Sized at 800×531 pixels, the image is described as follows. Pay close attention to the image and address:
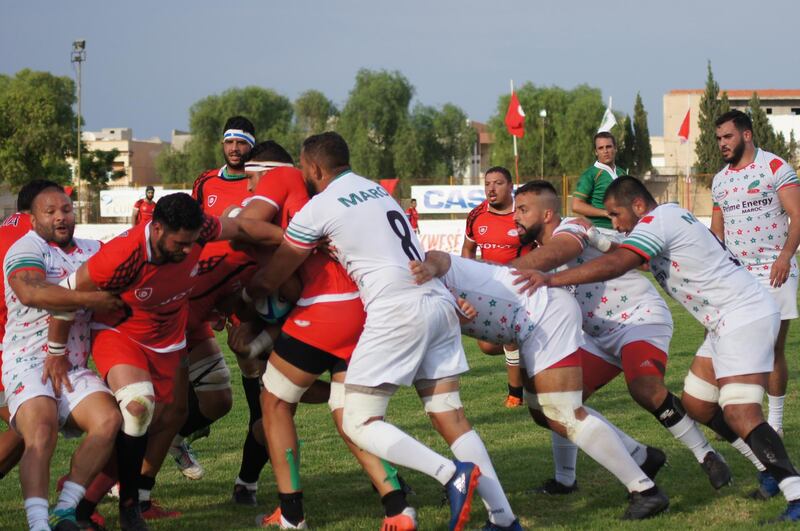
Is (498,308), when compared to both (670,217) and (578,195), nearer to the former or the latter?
(670,217)

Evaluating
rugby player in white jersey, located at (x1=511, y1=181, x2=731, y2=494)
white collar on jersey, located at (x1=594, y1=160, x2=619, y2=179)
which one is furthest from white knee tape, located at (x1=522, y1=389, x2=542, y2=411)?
white collar on jersey, located at (x1=594, y1=160, x2=619, y2=179)

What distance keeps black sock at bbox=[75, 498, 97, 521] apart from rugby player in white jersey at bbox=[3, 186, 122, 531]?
0.40m

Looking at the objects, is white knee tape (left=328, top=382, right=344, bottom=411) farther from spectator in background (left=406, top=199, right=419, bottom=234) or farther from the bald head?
spectator in background (left=406, top=199, right=419, bottom=234)

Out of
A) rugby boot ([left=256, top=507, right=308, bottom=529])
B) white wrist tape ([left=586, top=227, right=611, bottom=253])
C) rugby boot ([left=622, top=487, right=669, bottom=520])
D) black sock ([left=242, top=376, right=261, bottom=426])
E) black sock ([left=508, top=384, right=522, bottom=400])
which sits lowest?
black sock ([left=508, top=384, right=522, bottom=400])

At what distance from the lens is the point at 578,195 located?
414 inches

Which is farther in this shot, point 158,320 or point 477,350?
point 477,350

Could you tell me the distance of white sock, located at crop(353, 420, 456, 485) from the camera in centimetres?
540

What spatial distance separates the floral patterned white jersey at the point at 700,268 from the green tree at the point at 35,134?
198ft

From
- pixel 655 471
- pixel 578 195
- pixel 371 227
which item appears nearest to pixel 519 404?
pixel 578 195

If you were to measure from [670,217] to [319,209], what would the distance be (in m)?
2.14

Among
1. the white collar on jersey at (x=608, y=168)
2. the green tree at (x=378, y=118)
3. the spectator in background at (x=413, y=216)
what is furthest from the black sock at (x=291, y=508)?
the green tree at (x=378, y=118)

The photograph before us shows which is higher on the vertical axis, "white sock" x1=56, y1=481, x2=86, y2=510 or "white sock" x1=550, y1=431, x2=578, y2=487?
"white sock" x1=56, y1=481, x2=86, y2=510

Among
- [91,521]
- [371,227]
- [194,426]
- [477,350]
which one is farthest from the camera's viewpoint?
[477,350]

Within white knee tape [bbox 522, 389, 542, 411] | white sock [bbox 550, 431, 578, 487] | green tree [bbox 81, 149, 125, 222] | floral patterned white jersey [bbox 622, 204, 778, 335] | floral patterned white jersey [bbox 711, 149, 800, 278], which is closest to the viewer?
floral patterned white jersey [bbox 622, 204, 778, 335]
